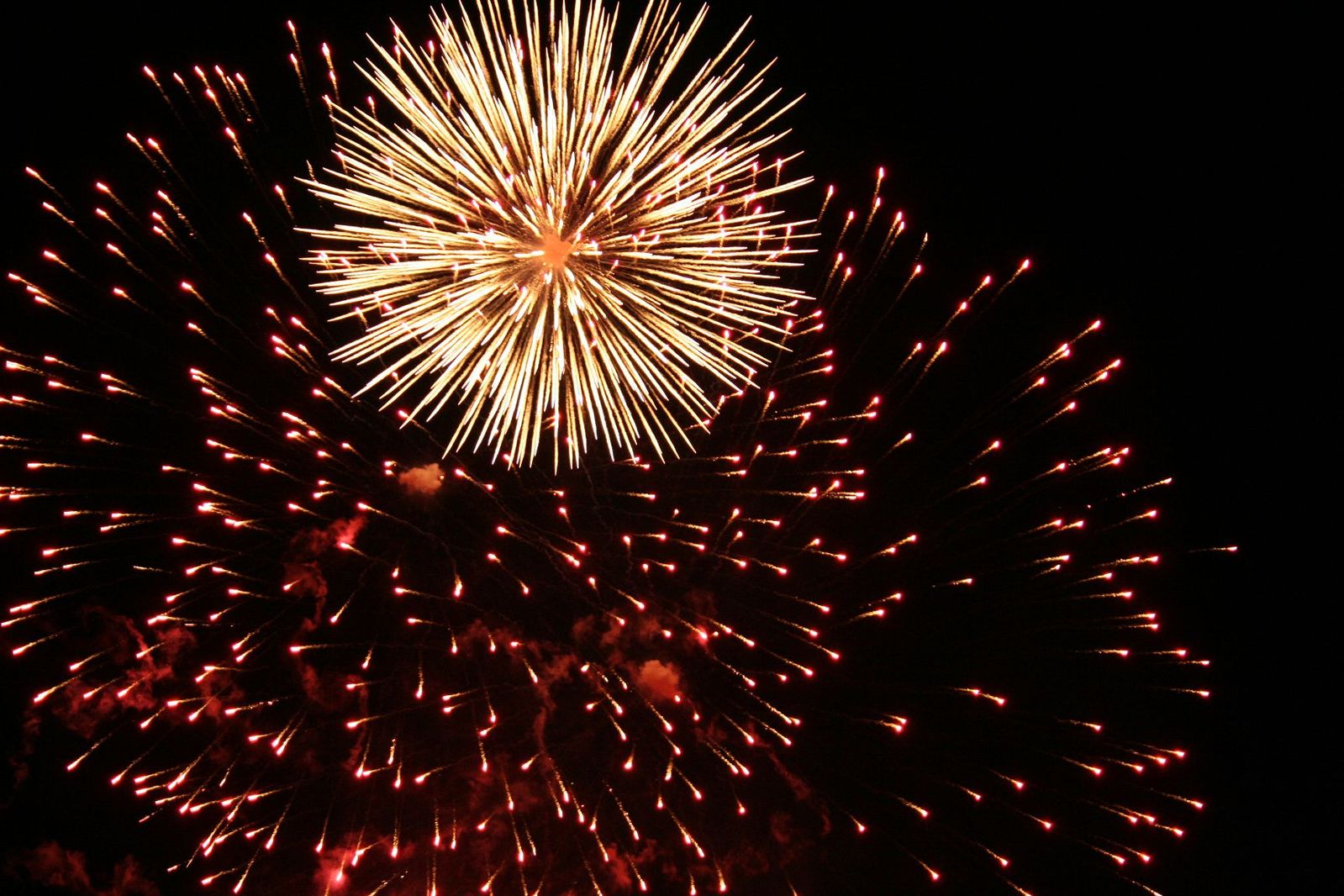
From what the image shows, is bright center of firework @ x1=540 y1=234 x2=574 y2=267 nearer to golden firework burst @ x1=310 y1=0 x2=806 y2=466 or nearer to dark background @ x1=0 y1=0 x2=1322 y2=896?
golden firework burst @ x1=310 y1=0 x2=806 y2=466

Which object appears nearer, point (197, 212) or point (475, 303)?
point (475, 303)

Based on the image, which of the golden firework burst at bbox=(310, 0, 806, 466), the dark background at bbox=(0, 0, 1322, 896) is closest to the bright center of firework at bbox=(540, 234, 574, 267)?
the golden firework burst at bbox=(310, 0, 806, 466)

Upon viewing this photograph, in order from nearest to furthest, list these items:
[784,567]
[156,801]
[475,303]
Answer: [475,303]
[156,801]
[784,567]

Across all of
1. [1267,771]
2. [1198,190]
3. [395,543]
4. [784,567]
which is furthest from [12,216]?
[1267,771]

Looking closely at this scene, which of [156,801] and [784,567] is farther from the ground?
[784,567]

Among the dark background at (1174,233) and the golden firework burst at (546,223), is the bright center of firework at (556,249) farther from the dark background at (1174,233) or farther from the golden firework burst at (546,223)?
the dark background at (1174,233)

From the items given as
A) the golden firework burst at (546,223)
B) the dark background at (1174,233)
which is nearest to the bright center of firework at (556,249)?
the golden firework burst at (546,223)

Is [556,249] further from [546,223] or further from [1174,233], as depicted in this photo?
[1174,233]

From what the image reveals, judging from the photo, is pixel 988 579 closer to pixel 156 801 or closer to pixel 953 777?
pixel 953 777
